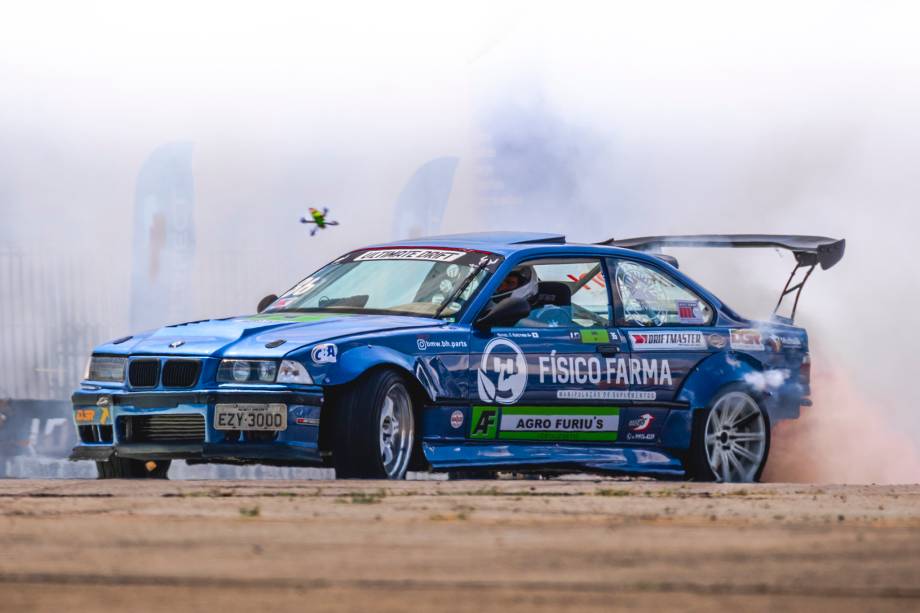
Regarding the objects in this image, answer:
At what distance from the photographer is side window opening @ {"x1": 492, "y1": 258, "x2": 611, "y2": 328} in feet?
32.7

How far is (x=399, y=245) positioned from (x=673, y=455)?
2.01 m

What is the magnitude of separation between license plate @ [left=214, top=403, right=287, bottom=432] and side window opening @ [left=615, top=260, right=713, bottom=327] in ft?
8.16

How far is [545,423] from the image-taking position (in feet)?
31.9

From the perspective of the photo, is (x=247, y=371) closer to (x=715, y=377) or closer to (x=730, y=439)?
(x=715, y=377)

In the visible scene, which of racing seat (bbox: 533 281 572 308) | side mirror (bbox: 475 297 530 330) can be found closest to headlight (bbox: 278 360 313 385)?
side mirror (bbox: 475 297 530 330)

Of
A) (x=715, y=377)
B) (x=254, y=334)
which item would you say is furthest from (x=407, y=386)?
(x=715, y=377)

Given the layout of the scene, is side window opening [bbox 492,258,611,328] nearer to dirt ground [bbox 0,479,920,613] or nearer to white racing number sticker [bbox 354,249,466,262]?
white racing number sticker [bbox 354,249,466,262]

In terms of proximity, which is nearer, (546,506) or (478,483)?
(546,506)

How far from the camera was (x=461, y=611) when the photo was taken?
14.1 feet

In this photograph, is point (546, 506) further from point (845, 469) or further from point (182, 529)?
point (845, 469)

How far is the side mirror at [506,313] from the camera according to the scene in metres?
9.50

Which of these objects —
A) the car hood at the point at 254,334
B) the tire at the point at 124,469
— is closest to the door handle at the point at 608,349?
the car hood at the point at 254,334

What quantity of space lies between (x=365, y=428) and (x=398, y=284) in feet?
5.14

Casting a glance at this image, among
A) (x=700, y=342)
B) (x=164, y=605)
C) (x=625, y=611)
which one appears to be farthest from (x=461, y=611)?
(x=700, y=342)
